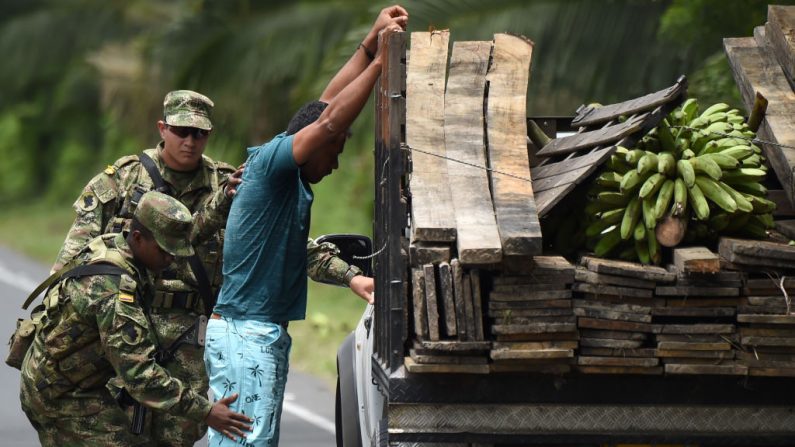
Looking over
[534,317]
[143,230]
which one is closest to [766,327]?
[534,317]

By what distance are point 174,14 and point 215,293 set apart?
1610cm

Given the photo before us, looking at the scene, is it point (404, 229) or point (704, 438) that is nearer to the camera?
point (704, 438)

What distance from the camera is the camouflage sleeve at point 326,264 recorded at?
267 inches

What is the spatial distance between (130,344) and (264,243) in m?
0.65

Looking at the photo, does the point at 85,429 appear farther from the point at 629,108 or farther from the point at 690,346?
the point at 690,346

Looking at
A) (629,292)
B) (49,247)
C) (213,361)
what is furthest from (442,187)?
(49,247)

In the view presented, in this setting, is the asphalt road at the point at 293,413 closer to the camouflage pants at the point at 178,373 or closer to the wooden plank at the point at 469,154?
the camouflage pants at the point at 178,373

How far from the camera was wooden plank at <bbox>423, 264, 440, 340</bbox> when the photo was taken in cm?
443

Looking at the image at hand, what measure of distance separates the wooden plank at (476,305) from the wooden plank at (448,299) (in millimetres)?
64

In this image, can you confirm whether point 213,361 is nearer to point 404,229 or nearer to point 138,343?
point 138,343

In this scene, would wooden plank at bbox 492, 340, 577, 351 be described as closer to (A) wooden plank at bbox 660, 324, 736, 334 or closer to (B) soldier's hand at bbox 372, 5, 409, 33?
(A) wooden plank at bbox 660, 324, 736, 334

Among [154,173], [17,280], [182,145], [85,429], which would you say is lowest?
[17,280]

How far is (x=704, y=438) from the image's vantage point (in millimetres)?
4535

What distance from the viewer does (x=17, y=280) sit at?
55.7 ft
